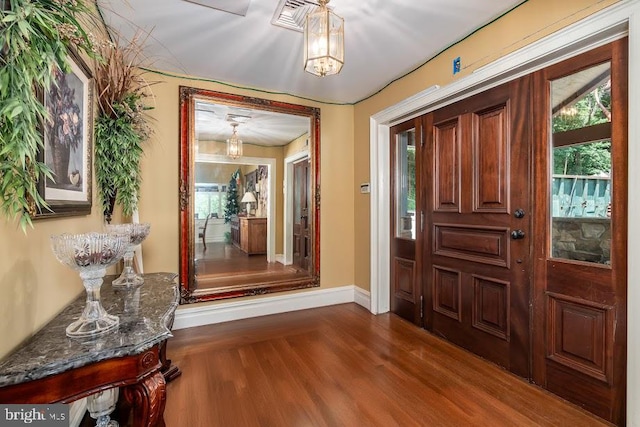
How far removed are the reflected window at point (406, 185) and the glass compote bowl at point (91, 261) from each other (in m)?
2.52

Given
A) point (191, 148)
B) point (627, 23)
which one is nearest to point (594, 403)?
point (627, 23)

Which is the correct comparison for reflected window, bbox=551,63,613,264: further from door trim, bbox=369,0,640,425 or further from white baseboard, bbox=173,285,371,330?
white baseboard, bbox=173,285,371,330

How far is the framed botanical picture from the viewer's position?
1.27 meters

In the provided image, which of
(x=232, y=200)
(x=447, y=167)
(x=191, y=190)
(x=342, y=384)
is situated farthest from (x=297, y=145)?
(x=342, y=384)

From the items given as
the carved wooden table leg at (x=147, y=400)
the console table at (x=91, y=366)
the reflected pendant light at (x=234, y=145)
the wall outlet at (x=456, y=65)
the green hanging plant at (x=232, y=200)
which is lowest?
the carved wooden table leg at (x=147, y=400)

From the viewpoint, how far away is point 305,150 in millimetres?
3455

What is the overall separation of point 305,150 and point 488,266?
2219mm

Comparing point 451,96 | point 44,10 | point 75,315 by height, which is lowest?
point 75,315

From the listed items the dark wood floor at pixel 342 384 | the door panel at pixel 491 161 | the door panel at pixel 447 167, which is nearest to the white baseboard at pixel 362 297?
the dark wood floor at pixel 342 384

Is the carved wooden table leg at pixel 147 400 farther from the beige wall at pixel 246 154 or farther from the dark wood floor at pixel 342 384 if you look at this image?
the beige wall at pixel 246 154

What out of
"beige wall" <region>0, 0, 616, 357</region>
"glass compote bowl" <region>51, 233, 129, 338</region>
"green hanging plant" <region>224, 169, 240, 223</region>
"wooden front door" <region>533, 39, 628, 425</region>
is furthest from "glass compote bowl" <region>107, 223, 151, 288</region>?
"wooden front door" <region>533, 39, 628, 425</region>

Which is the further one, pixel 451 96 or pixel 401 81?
pixel 401 81

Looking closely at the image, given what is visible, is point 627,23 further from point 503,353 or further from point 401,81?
point 503,353

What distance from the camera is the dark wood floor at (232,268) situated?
2.96m
